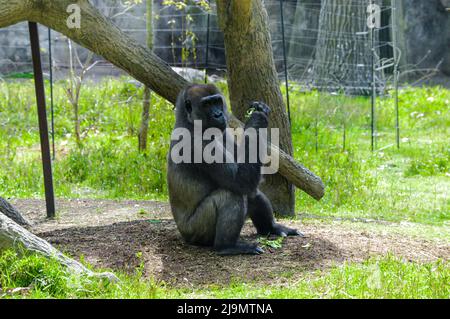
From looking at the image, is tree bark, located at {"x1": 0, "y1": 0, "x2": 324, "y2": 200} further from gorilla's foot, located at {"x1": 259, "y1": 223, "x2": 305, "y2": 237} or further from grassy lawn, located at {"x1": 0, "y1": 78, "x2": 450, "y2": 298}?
grassy lawn, located at {"x1": 0, "y1": 78, "x2": 450, "y2": 298}

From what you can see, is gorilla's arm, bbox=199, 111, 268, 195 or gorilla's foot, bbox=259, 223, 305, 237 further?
gorilla's foot, bbox=259, 223, 305, 237

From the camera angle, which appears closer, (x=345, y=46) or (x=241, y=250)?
(x=241, y=250)

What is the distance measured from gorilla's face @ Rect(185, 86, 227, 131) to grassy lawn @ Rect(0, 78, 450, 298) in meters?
1.30

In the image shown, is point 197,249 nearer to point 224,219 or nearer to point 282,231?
point 224,219

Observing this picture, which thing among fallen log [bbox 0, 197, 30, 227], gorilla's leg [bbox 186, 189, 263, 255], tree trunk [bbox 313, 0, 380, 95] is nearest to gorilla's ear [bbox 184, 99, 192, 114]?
gorilla's leg [bbox 186, 189, 263, 255]

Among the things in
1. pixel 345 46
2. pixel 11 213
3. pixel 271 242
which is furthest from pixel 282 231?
pixel 345 46

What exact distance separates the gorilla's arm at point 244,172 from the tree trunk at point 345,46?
7547mm

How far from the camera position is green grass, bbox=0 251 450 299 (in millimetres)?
3631

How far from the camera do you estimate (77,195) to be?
7758mm

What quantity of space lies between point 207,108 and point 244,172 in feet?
1.85

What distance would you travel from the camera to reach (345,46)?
1237cm

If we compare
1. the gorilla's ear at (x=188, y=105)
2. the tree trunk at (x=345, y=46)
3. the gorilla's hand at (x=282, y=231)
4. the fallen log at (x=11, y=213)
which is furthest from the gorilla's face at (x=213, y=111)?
the tree trunk at (x=345, y=46)

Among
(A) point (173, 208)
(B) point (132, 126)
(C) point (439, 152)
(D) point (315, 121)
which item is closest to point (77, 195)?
(B) point (132, 126)

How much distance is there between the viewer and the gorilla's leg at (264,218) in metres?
5.52
